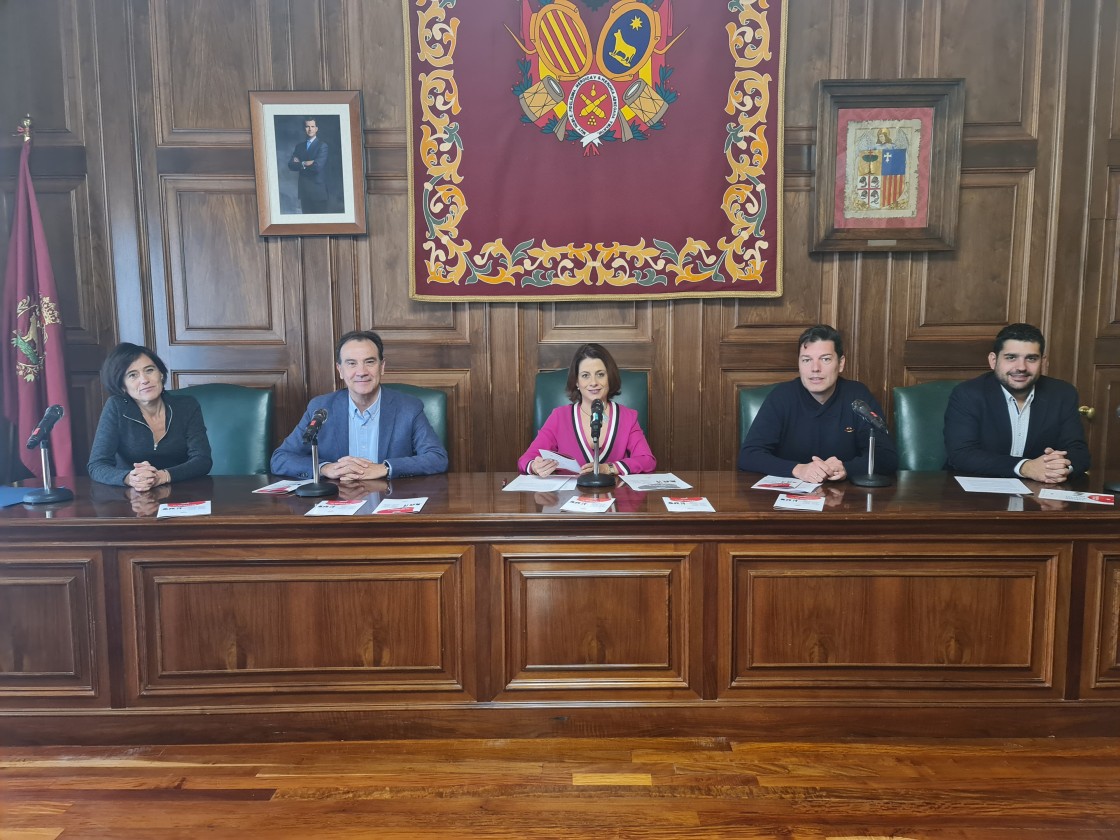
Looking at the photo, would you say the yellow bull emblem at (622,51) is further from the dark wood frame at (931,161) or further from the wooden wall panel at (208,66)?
the wooden wall panel at (208,66)

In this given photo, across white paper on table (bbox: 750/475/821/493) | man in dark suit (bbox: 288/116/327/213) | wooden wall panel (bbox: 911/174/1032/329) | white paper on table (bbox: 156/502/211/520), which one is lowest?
white paper on table (bbox: 750/475/821/493)

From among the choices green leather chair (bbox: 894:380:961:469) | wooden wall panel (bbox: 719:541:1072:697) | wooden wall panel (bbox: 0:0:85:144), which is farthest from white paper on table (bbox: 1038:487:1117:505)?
wooden wall panel (bbox: 0:0:85:144)

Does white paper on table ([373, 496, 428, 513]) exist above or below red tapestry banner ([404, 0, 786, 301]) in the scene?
below

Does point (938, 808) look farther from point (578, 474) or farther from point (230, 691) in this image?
point (230, 691)

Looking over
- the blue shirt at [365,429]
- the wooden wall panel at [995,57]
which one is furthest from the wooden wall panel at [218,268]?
the wooden wall panel at [995,57]

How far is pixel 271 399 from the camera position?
314 cm

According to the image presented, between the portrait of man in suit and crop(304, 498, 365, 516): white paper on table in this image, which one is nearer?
crop(304, 498, 365, 516): white paper on table

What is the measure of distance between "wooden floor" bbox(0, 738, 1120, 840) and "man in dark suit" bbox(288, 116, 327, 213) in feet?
7.31

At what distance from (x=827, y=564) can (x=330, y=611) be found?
1376 mm

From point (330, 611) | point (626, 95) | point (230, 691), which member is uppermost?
point (626, 95)

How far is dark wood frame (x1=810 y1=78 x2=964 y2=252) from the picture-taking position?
3342mm

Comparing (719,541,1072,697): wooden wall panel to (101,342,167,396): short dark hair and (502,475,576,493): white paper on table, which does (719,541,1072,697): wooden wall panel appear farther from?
(101,342,167,396): short dark hair

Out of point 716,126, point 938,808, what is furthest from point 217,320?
point 938,808

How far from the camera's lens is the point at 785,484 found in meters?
2.48
